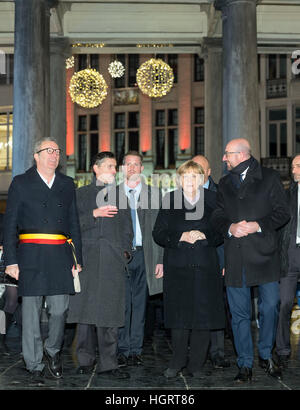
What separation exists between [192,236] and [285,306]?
1.48 meters

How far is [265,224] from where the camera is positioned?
641 centimetres

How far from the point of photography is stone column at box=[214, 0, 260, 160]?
1220cm

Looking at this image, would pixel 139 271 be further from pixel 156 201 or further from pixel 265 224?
pixel 265 224

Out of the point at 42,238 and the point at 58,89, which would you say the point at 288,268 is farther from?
the point at 58,89

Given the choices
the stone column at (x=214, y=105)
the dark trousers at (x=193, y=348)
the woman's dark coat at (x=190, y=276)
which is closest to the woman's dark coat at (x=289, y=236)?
the woman's dark coat at (x=190, y=276)

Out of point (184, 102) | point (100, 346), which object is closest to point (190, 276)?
point (100, 346)

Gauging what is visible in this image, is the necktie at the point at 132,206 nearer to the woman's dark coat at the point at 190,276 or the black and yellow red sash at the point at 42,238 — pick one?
the woman's dark coat at the point at 190,276

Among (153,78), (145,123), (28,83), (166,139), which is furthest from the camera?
(145,123)

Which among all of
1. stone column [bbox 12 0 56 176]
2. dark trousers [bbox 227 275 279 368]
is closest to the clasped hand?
dark trousers [bbox 227 275 279 368]

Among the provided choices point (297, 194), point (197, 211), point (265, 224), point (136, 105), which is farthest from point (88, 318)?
point (136, 105)

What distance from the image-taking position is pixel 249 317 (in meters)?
6.40

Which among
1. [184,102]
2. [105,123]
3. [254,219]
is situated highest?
[184,102]

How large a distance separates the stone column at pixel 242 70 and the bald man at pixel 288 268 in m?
4.95

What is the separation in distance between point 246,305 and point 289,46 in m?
11.7
